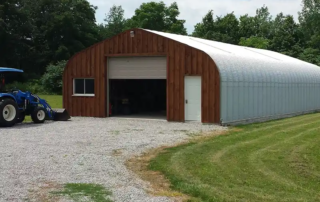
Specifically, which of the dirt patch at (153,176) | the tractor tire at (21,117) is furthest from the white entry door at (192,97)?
the dirt patch at (153,176)

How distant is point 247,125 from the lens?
19.7 metres

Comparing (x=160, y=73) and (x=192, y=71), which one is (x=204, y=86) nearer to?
(x=192, y=71)

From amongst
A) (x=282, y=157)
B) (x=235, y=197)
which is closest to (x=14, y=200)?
(x=235, y=197)

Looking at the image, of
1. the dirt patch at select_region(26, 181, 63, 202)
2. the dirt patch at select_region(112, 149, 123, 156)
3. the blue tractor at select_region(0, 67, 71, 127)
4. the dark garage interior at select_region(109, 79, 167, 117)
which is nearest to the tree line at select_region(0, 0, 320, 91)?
the dark garage interior at select_region(109, 79, 167, 117)

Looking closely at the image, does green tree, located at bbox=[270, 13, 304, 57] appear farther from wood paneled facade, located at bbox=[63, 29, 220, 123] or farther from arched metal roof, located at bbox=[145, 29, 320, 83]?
wood paneled facade, located at bbox=[63, 29, 220, 123]

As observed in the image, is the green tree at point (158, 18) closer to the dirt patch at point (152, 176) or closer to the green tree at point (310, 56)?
the green tree at point (310, 56)

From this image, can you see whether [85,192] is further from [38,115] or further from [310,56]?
[310,56]

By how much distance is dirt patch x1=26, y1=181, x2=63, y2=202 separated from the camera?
24.2 feet

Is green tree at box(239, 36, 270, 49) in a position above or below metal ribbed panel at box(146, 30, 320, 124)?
above

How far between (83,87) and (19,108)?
4910 millimetres

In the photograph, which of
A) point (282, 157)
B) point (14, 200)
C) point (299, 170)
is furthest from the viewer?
point (282, 157)

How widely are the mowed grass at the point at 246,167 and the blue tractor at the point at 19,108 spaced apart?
810 centimetres

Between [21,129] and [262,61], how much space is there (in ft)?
42.4

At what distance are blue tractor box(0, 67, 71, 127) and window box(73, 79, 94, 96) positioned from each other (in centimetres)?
274
